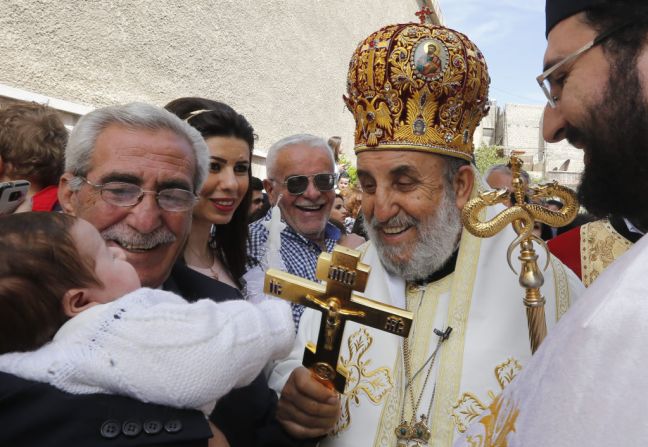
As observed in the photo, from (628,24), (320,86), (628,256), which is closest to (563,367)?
(628,256)

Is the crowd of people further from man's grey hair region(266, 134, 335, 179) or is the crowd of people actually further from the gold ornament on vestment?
man's grey hair region(266, 134, 335, 179)

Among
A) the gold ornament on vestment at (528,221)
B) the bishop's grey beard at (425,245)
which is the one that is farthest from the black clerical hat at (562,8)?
the bishop's grey beard at (425,245)

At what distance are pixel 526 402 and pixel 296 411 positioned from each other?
104cm

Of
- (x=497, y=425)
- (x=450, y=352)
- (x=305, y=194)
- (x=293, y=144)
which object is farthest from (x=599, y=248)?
(x=497, y=425)

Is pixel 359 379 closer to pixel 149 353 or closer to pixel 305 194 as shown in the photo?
pixel 149 353

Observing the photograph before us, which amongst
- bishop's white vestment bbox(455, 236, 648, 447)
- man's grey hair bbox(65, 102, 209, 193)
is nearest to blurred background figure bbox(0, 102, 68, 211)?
man's grey hair bbox(65, 102, 209, 193)

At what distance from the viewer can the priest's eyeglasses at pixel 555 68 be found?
1.70 meters

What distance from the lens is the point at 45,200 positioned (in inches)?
115

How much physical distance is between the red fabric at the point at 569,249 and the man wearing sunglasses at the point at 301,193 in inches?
61.6

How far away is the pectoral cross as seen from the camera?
155cm

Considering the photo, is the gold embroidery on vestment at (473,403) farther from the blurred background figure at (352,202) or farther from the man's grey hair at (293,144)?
the blurred background figure at (352,202)

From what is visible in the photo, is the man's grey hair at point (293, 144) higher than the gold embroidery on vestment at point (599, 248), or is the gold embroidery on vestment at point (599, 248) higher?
the man's grey hair at point (293, 144)

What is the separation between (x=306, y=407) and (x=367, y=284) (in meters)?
0.75

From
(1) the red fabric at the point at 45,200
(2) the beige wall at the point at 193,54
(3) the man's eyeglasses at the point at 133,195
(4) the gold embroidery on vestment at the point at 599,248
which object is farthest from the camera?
(2) the beige wall at the point at 193,54
